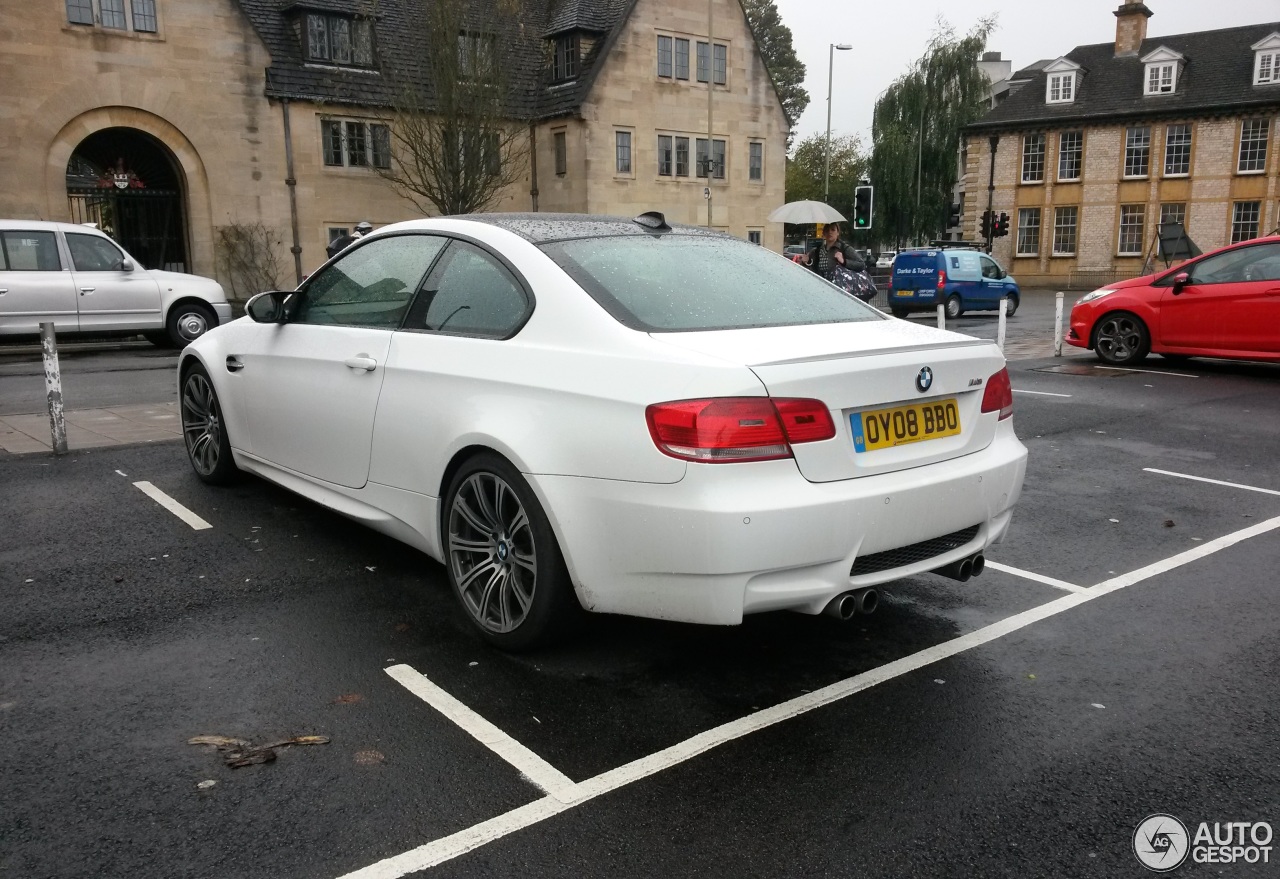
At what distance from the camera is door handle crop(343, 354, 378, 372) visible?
4.59 metres

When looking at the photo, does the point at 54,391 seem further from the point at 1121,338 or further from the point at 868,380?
the point at 1121,338

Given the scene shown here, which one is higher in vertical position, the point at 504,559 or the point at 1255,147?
the point at 1255,147

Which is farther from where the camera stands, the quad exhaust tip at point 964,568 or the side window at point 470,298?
the side window at point 470,298

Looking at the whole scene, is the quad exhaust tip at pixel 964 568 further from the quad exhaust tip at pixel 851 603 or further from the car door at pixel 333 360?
the car door at pixel 333 360

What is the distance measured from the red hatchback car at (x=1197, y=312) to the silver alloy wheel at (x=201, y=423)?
428 inches

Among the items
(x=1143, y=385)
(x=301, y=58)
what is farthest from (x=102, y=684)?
(x=301, y=58)

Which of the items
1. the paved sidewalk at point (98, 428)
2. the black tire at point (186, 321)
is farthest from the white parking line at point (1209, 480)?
the black tire at point (186, 321)

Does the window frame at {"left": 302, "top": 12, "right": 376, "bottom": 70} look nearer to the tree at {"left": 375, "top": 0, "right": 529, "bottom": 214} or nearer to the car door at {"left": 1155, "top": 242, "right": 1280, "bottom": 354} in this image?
the tree at {"left": 375, "top": 0, "right": 529, "bottom": 214}

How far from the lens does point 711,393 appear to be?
10.9 feet

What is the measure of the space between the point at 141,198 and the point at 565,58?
14.9m

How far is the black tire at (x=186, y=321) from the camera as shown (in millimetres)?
17188

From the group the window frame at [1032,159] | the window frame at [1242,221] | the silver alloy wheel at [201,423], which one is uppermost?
the window frame at [1032,159]

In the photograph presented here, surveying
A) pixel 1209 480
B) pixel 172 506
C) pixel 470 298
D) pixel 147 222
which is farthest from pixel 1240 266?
pixel 147 222

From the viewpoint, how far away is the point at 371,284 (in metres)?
4.98
